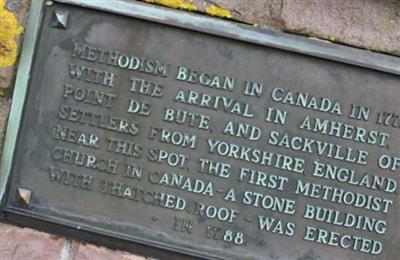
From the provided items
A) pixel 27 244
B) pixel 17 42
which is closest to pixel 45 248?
pixel 27 244

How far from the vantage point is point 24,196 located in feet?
9.27

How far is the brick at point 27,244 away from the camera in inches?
112

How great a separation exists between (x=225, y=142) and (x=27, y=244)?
1.97 ft

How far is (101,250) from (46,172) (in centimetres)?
26

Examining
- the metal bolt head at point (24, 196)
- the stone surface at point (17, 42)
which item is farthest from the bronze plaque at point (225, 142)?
the stone surface at point (17, 42)

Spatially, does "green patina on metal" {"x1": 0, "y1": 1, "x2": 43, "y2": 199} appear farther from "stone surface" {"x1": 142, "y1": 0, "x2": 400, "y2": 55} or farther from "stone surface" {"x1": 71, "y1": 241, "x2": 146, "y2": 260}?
"stone surface" {"x1": 142, "y1": 0, "x2": 400, "y2": 55}

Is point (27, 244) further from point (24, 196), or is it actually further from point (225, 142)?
point (225, 142)

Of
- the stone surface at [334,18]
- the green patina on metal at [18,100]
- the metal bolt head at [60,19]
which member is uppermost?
the stone surface at [334,18]

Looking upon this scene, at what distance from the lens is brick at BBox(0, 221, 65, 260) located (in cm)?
285

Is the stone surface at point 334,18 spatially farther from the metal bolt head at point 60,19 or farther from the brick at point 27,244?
the brick at point 27,244

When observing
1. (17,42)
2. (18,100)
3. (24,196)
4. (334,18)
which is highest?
(334,18)

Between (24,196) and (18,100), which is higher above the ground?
(18,100)

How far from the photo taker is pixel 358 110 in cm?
280

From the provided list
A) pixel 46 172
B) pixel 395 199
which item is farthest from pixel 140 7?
pixel 395 199
